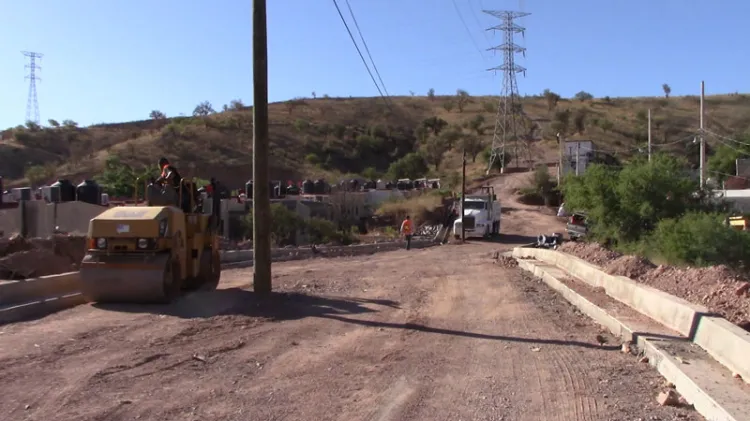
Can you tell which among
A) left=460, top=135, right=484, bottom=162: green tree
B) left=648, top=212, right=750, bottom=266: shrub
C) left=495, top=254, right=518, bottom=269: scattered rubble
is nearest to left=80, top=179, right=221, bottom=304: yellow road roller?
left=648, top=212, right=750, bottom=266: shrub

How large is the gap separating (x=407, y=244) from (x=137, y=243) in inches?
975

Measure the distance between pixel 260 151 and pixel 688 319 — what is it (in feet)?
26.1

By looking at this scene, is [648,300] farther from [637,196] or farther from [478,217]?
[478,217]

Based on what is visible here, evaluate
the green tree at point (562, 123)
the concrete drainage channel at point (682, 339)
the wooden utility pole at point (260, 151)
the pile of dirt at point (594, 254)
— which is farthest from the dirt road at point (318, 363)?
the green tree at point (562, 123)

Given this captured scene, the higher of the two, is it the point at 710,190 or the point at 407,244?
the point at 710,190

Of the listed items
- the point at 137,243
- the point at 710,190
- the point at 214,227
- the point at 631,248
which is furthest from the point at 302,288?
the point at 710,190

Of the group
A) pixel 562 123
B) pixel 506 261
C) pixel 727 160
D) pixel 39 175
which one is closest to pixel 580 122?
pixel 562 123

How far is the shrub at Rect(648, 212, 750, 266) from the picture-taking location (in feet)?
58.2

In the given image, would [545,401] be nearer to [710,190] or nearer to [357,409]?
[357,409]

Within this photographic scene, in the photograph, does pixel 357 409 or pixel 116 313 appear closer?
pixel 357 409

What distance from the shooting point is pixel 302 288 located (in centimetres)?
1652

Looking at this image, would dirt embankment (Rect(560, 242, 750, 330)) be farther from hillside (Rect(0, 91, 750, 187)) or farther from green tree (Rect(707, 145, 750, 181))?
hillside (Rect(0, 91, 750, 187))

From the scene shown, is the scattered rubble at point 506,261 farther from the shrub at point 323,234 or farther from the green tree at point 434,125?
the green tree at point 434,125

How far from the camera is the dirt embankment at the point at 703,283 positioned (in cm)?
1048
